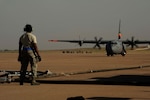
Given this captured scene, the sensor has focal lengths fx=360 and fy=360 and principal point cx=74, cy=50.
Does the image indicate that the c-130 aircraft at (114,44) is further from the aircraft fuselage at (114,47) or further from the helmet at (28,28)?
the helmet at (28,28)

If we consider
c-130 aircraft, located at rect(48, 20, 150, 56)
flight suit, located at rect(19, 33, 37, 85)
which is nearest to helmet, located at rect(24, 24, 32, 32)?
flight suit, located at rect(19, 33, 37, 85)

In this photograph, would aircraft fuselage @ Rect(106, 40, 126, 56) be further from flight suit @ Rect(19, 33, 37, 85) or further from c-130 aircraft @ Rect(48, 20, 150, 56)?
flight suit @ Rect(19, 33, 37, 85)

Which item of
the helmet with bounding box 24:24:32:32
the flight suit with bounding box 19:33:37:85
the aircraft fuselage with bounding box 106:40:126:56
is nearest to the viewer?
the flight suit with bounding box 19:33:37:85

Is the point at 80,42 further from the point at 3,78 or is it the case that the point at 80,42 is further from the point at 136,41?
the point at 3,78

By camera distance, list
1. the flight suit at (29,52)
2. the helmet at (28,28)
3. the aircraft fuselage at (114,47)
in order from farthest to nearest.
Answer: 1. the aircraft fuselage at (114,47)
2. the helmet at (28,28)
3. the flight suit at (29,52)

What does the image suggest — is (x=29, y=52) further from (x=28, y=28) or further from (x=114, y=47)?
(x=114, y=47)

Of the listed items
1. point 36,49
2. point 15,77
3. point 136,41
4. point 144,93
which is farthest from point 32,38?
point 136,41

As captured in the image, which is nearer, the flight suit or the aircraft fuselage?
the flight suit

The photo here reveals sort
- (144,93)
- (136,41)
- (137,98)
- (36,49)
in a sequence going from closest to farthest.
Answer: (137,98) < (144,93) < (36,49) < (136,41)

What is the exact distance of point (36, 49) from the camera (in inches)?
420

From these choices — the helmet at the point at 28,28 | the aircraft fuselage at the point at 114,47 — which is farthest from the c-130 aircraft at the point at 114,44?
the helmet at the point at 28,28

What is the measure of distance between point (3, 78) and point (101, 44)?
73.2m

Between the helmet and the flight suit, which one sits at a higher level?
the helmet

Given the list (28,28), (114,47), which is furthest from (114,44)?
(28,28)
